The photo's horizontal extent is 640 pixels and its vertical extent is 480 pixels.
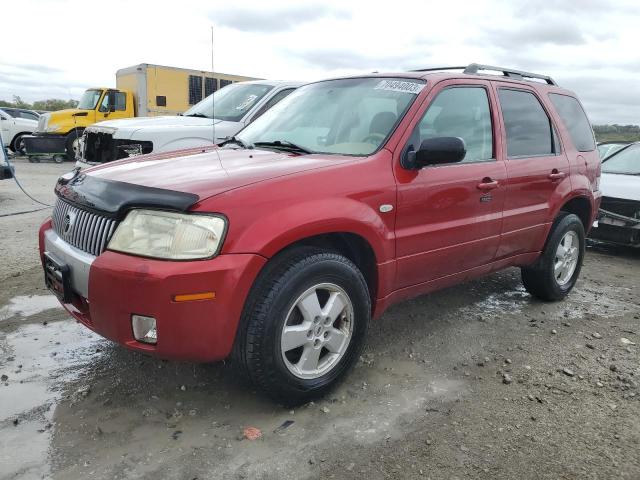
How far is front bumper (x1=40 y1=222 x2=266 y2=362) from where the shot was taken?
2.34 metres

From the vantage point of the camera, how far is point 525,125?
4.13m

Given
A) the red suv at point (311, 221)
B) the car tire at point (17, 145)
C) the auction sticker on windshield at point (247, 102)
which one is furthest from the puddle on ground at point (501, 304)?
the car tire at point (17, 145)

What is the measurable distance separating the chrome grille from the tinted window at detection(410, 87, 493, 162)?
1.83m

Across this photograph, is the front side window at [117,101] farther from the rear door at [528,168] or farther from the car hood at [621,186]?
the rear door at [528,168]

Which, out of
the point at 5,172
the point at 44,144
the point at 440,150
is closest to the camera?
the point at 440,150

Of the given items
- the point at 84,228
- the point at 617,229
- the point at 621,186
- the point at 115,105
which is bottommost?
the point at 617,229

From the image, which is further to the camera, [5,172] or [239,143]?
[5,172]

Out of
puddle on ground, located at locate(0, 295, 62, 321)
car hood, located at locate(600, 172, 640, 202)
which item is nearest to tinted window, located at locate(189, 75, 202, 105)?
car hood, located at locate(600, 172, 640, 202)

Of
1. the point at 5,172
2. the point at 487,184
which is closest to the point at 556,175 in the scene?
the point at 487,184

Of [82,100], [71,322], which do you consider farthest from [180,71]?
[71,322]

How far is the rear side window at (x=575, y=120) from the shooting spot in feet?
15.0

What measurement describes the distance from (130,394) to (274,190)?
1402 millimetres

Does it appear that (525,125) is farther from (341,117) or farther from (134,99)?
(134,99)

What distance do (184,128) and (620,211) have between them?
18.3 feet
